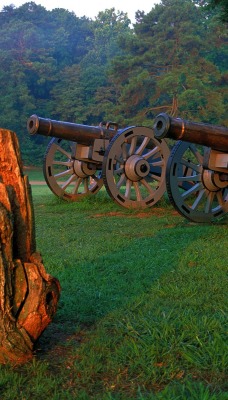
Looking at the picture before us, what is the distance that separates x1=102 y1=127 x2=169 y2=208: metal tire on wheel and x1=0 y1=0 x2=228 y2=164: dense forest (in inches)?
604

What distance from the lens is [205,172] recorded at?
9719 mm

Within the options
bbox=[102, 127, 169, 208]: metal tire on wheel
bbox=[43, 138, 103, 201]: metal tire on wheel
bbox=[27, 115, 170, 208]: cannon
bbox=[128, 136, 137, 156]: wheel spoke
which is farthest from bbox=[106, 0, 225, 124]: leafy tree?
bbox=[128, 136, 137, 156]: wheel spoke

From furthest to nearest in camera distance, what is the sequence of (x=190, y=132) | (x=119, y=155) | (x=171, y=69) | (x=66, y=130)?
(x=171, y=69)
(x=66, y=130)
(x=119, y=155)
(x=190, y=132)

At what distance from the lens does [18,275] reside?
352 cm

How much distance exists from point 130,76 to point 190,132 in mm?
27370

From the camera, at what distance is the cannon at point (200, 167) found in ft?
28.2

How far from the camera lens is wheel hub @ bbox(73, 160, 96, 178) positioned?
45.3 ft

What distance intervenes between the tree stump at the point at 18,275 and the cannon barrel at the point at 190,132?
4.96 meters

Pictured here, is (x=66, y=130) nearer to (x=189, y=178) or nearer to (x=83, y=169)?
(x=83, y=169)

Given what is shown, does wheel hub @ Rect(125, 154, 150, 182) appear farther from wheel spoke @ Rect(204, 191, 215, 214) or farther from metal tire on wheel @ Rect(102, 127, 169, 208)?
wheel spoke @ Rect(204, 191, 215, 214)

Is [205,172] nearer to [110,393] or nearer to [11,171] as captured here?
[11,171]


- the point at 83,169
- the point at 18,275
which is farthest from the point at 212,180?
the point at 18,275

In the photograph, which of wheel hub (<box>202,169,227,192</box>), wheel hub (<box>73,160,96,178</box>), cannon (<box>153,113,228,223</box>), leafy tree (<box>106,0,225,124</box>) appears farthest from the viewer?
leafy tree (<box>106,0,225,124</box>)

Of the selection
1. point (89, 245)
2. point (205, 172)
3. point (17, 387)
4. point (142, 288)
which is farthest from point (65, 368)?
point (205, 172)
